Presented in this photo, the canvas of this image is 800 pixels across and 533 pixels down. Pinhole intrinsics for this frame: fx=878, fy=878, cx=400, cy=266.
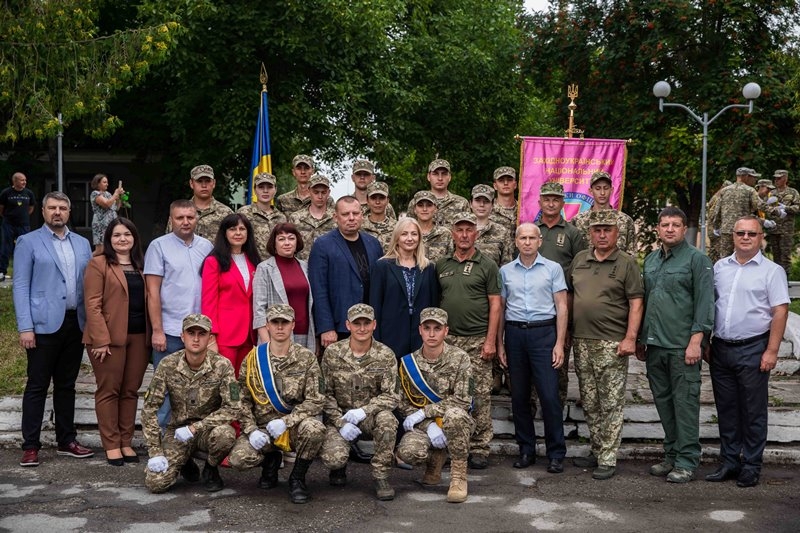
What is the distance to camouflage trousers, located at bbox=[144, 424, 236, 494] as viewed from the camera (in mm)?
5959

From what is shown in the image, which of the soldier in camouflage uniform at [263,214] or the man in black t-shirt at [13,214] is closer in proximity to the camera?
the soldier in camouflage uniform at [263,214]

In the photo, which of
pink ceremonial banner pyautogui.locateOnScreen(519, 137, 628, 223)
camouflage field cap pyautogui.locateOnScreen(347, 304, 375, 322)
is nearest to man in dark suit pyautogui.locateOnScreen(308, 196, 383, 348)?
camouflage field cap pyautogui.locateOnScreen(347, 304, 375, 322)

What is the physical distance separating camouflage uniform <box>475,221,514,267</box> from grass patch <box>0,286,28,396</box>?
4.65 meters

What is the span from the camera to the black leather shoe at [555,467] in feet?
21.9

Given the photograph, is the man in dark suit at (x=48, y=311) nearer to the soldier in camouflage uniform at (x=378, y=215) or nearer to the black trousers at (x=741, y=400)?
the soldier in camouflage uniform at (x=378, y=215)

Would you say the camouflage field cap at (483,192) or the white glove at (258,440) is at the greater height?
the camouflage field cap at (483,192)

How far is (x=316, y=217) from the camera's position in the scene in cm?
792

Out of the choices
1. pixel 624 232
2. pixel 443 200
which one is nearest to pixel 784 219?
pixel 624 232

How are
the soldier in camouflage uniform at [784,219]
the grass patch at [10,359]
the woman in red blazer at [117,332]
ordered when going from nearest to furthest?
1. the woman in red blazer at [117,332]
2. the grass patch at [10,359]
3. the soldier in camouflage uniform at [784,219]

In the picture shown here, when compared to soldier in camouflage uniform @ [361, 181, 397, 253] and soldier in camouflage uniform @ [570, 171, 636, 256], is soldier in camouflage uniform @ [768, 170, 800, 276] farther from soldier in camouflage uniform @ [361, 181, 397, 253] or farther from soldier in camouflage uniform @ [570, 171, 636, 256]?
soldier in camouflage uniform @ [361, 181, 397, 253]

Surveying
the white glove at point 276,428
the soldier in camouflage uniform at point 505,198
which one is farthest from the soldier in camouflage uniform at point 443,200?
the white glove at point 276,428

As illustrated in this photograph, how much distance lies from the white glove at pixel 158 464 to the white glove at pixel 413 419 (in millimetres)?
1665

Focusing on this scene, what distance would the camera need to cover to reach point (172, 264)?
22.2 feet

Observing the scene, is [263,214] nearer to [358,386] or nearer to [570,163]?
[358,386]
